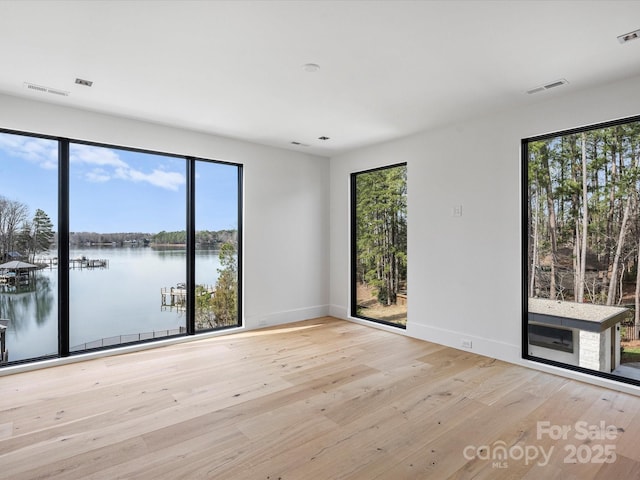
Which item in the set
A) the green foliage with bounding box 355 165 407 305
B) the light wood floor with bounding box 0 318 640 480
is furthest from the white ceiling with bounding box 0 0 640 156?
the light wood floor with bounding box 0 318 640 480

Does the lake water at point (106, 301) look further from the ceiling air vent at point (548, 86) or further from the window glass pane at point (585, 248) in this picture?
the ceiling air vent at point (548, 86)

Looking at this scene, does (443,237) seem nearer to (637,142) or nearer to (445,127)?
(445,127)

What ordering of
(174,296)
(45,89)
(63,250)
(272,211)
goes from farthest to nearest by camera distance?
(272,211) < (174,296) < (63,250) < (45,89)

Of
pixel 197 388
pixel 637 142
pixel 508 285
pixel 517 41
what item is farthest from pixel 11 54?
pixel 637 142

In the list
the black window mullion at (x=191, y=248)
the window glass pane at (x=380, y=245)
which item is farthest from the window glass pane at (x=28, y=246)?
the window glass pane at (x=380, y=245)

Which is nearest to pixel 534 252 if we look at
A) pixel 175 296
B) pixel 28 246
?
pixel 175 296

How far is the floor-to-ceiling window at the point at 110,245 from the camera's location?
358 cm

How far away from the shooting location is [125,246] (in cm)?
420

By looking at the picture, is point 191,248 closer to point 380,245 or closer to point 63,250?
point 63,250

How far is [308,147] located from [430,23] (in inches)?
127

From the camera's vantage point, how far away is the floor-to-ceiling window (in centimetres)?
358

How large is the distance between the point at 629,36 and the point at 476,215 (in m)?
2.01

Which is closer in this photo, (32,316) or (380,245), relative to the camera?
(32,316)

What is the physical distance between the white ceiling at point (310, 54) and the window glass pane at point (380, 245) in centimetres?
146
